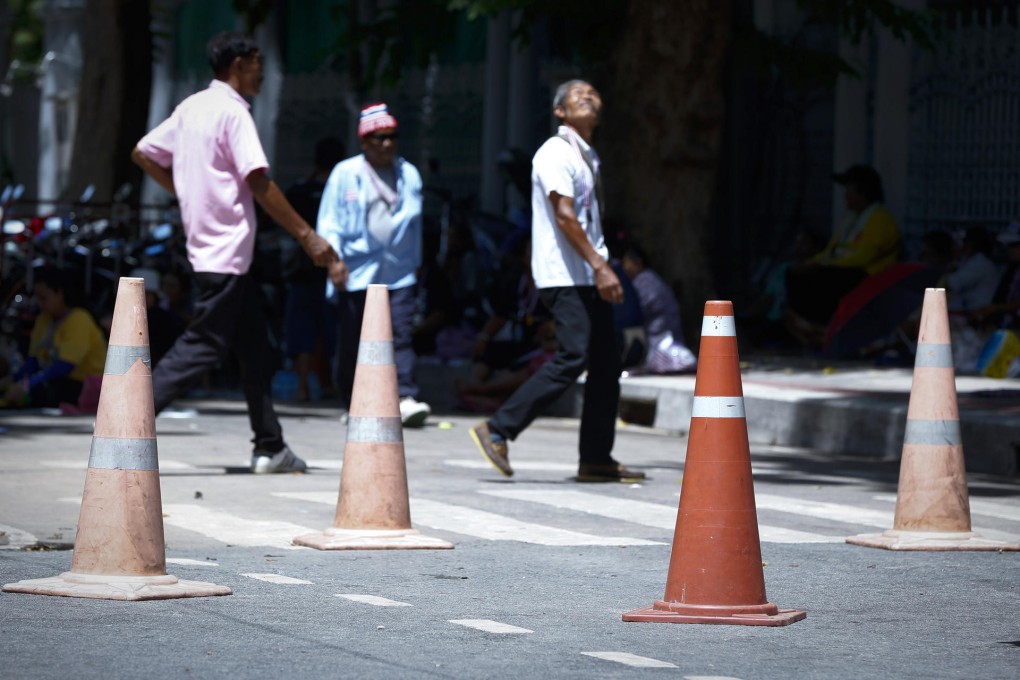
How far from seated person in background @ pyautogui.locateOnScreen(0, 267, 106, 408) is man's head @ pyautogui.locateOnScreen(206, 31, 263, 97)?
3.97 meters

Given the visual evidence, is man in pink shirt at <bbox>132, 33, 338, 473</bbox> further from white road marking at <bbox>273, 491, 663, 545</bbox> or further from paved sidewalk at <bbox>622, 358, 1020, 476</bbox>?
paved sidewalk at <bbox>622, 358, 1020, 476</bbox>

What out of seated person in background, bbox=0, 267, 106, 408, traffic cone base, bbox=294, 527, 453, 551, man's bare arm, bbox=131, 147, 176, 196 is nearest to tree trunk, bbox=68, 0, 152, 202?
seated person in background, bbox=0, 267, 106, 408

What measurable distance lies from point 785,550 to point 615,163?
858 cm

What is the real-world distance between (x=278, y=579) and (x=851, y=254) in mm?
10988

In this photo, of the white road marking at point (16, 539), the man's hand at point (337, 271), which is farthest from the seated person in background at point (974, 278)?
the white road marking at point (16, 539)

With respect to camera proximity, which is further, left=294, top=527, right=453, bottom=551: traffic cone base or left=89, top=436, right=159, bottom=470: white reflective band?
left=294, top=527, right=453, bottom=551: traffic cone base

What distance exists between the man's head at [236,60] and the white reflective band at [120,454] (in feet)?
13.0

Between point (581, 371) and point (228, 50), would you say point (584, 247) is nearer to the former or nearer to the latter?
point (581, 371)

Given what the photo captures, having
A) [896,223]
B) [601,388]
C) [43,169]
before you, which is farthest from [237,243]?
[43,169]

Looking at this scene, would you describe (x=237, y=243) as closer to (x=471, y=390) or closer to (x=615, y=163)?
(x=471, y=390)

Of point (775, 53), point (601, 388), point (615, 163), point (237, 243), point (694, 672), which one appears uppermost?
point (775, 53)

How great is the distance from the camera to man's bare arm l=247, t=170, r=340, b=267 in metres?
9.27

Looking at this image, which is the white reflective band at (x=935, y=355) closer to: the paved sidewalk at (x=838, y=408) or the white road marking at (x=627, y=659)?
the white road marking at (x=627, y=659)

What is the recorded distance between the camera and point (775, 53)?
16.3 metres
